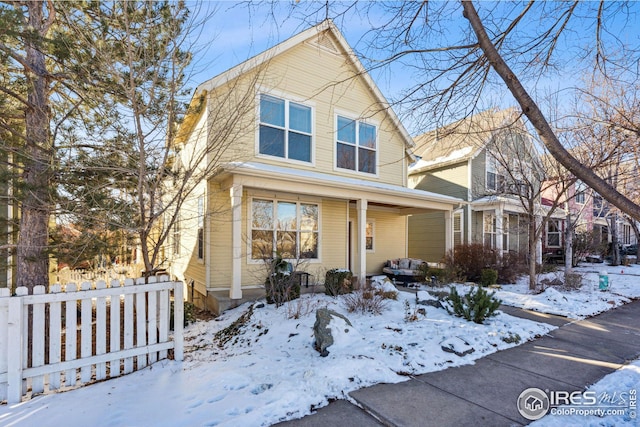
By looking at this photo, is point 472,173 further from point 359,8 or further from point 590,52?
point 359,8

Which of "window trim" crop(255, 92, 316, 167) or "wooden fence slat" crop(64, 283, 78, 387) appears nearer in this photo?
"wooden fence slat" crop(64, 283, 78, 387)

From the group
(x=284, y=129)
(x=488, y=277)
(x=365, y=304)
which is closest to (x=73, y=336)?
(x=365, y=304)

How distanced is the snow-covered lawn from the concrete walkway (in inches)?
7.9

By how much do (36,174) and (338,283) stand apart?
21.5ft

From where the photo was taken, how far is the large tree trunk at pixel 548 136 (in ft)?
9.58

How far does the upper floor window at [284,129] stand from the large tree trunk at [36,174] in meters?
4.84

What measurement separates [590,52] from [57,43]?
26.7 feet

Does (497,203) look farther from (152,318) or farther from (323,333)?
(152,318)

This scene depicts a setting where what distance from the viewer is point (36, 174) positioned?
5703 mm

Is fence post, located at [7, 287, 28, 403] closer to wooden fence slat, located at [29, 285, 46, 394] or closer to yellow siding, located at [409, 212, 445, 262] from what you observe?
wooden fence slat, located at [29, 285, 46, 394]

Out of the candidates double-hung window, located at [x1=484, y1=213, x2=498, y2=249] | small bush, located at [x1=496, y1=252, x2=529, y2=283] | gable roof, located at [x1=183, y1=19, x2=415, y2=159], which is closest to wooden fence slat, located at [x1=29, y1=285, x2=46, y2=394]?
gable roof, located at [x1=183, y1=19, x2=415, y2=159]

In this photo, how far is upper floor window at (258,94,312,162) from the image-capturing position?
31.7 feet

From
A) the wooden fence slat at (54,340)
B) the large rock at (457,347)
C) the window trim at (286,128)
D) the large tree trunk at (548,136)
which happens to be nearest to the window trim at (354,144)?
the window trim at (286,128)

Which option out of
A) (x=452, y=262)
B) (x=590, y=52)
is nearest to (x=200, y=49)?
(x=590, y=52)
